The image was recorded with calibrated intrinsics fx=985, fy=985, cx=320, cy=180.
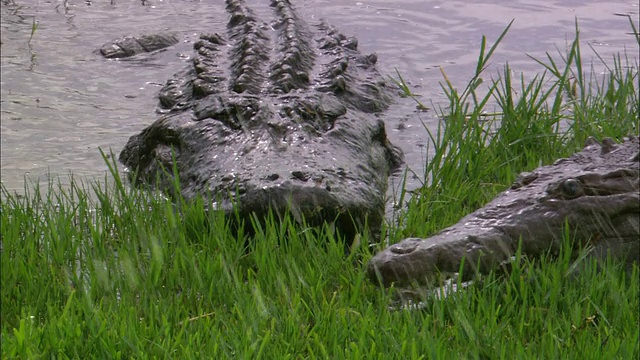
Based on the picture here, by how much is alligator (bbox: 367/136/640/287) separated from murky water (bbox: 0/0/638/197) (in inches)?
69.5

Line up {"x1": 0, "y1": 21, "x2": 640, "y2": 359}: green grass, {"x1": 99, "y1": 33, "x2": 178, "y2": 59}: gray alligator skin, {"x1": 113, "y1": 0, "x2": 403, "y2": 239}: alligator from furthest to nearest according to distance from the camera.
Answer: {"x1": 99, "y1": 33, "x2": 178, "y2": 59}: gray alligator skin, {"x1": 113, "y1": 0, "x2": 403, "y2": 239}: alligator, {"x1": 0, "y1": 21, "x2": 640, "y2": 359}: green grass

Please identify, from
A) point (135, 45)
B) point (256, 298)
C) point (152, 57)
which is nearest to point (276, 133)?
point (256, 298)

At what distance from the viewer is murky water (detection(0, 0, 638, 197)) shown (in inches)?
266

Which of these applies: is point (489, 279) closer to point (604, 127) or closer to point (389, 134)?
point (604, 127)

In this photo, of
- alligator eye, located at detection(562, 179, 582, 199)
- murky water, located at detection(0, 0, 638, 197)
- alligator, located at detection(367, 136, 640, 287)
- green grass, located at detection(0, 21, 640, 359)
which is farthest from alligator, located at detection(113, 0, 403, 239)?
alligator eye, located at detection(562, 179, 582, 199)

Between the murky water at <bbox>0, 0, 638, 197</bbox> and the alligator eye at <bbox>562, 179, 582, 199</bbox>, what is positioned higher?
the alligator eye at <bbox>562, 179, 582, 199</bbox>

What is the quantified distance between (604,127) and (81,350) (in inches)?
138

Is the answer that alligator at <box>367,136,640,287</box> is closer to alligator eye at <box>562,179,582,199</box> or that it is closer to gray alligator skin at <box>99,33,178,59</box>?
alligator eye at <box>562,179,582,199</box>

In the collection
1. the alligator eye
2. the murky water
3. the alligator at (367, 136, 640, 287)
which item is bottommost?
the murky water

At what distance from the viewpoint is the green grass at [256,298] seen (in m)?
3.19

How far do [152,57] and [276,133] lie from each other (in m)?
4.12

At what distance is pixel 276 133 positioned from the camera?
208 inches

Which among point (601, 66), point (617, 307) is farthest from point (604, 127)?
point (601, 66)

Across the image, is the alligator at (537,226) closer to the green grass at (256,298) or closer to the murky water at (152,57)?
the green grass at (256,298)
